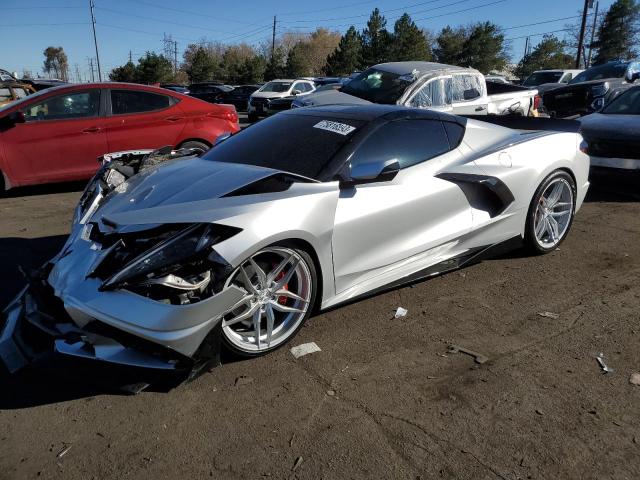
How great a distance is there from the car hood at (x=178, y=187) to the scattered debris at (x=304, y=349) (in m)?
1.03

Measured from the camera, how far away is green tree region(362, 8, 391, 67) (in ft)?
149

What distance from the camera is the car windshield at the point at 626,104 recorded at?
25.0 ft

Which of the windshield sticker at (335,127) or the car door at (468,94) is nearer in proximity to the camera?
the windshield sticker at (335,127)

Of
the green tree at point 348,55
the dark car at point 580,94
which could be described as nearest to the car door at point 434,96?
the dark car at point 580,94

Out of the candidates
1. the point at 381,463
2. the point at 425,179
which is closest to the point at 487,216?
the point at 425,179

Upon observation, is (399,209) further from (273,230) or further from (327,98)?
(327,98)

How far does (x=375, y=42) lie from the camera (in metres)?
45.8

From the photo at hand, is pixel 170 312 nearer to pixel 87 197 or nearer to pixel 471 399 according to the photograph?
pixel 471 399

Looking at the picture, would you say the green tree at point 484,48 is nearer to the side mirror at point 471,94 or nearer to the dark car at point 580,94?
the dark car at point 580,94

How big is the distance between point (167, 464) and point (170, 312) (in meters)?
0.69

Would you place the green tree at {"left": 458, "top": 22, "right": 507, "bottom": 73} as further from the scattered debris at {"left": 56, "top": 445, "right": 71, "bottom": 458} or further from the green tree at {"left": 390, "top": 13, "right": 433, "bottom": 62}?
the scattered debris at {"left": 56, "top": 445, "right": 71, "bottom": 458}

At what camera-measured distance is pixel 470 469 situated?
7.33ft

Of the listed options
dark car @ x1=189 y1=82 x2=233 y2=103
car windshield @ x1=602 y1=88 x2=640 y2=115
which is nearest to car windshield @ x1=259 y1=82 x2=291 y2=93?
dark car @ x1=189 y1=82 x2=233 y2=103

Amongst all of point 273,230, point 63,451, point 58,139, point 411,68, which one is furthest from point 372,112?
point 411,68
